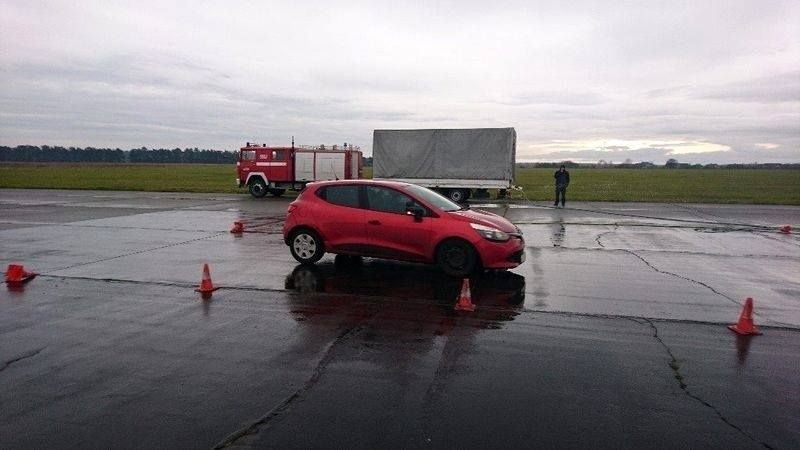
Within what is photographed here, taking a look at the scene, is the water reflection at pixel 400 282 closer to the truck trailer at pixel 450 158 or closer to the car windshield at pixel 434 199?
the car windshield at pixel 434 199

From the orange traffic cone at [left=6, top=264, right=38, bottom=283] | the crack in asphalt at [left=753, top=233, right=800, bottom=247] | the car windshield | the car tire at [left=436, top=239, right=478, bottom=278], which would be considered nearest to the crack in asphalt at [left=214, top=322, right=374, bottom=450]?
the car tire at [left=436, top=239, right=478, bottom=278]

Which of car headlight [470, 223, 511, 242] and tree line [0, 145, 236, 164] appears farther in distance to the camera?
tree line [0, 145, 236, 164]

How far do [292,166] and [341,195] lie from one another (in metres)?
19.1

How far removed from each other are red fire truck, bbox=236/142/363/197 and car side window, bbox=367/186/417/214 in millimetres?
18406

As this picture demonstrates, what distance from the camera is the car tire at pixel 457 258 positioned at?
8.48 meters

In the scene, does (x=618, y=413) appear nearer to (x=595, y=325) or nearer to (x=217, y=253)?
(x=595, y=325)

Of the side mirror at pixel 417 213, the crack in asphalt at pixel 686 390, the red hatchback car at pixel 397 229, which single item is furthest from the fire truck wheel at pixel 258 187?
the crack in asphalt at pixel 686 390

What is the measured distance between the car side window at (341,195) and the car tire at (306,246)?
0.67 m

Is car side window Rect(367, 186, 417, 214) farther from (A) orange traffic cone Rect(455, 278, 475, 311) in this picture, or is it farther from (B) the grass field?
(B) the grass field

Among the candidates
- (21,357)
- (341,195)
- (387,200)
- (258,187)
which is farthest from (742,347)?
(258,187)

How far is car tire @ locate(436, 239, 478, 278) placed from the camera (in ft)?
27.8

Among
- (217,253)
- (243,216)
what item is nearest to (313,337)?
(217,253)

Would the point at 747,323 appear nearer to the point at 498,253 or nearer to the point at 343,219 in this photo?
the point at 498,253

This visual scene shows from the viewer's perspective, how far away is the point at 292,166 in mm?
27719
